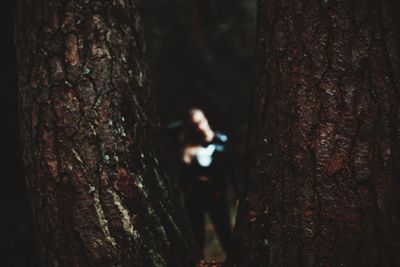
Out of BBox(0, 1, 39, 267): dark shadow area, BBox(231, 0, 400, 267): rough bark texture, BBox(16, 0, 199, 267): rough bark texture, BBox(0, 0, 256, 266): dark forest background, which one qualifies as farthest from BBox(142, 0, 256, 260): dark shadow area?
BBox(231, 0, 400, 267): rough bark texture

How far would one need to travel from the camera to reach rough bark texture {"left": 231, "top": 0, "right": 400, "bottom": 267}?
1805 mm

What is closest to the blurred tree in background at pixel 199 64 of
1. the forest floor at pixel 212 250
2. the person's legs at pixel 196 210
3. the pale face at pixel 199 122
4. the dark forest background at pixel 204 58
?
the dark forest background at pixel 204 58

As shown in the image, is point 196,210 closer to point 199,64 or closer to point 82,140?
point 82,140

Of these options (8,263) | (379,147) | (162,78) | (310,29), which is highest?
(162,78)

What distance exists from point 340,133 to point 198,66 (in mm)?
8927

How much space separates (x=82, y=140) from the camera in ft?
6.58

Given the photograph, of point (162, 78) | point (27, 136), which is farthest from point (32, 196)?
point (162, 78)

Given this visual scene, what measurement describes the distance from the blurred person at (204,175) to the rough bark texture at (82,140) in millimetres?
2622

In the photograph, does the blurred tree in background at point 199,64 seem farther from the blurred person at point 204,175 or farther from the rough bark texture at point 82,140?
the rough bark texture at point 82,140

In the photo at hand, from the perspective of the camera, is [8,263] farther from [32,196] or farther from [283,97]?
[283,97]

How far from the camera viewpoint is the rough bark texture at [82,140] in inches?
78.5

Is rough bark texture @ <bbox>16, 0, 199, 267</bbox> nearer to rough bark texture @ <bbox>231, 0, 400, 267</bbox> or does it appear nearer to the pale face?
rough bark texture @ <bbox>231, 0, 400, 267</bbox>

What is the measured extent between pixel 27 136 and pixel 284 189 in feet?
4.28

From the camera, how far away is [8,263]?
2.89 meters
